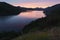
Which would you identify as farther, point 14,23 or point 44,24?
point 14,23

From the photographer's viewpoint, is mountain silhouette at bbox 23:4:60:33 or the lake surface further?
the lake surface

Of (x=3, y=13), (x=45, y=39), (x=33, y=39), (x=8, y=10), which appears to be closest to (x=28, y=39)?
(x=33, y=39)

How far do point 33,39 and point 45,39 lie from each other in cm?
77

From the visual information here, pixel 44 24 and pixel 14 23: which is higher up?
pixel 44 24

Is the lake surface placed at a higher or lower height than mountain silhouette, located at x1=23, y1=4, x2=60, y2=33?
lower

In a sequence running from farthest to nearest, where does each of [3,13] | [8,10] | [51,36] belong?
[8,10] < [3,13] < [51,36]

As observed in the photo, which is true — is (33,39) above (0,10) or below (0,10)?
above

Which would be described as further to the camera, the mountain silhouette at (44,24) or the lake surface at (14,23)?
the lake surface at (14,23)

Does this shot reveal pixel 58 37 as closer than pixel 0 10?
Yes

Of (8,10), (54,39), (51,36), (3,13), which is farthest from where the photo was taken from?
(8,10)

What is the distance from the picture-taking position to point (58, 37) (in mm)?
12086

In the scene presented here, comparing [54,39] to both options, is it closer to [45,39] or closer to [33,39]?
[45,39]

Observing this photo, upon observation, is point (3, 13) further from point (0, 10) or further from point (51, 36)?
point (51, 36)

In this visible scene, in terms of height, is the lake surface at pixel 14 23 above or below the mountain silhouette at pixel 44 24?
below
